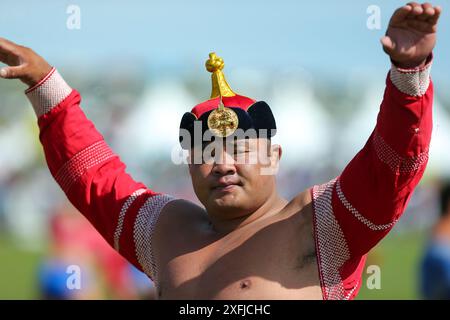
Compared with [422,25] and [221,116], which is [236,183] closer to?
[221,116]

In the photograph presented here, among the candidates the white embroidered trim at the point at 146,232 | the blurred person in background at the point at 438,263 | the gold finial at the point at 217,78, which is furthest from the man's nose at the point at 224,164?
the blurred person in background at the point at 438,263

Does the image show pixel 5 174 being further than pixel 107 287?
Yes

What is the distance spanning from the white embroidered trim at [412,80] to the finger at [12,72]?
157 cm

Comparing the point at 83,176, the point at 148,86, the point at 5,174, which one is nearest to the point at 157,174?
the point at 148,86

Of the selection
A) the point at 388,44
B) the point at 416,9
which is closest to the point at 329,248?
the point at 388,44

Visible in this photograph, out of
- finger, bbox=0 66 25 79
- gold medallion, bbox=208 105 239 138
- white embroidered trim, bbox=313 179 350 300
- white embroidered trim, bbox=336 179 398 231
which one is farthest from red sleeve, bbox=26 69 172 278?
white embroidered trim, bbox=336 179 398 231

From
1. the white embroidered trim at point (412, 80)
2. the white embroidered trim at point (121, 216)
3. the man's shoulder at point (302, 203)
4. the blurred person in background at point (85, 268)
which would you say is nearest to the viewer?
the white embroidered trim at point (412, 80)

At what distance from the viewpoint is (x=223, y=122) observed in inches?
150

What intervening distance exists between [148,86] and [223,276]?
60.5 ft

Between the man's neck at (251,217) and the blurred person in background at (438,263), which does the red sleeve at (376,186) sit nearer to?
the man's neck at (251,217)

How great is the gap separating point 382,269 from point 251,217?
12.7 m

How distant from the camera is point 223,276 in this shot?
3.68m

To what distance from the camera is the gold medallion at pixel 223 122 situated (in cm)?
379

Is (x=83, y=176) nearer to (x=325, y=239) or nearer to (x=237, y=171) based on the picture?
(x=237, y=171)
